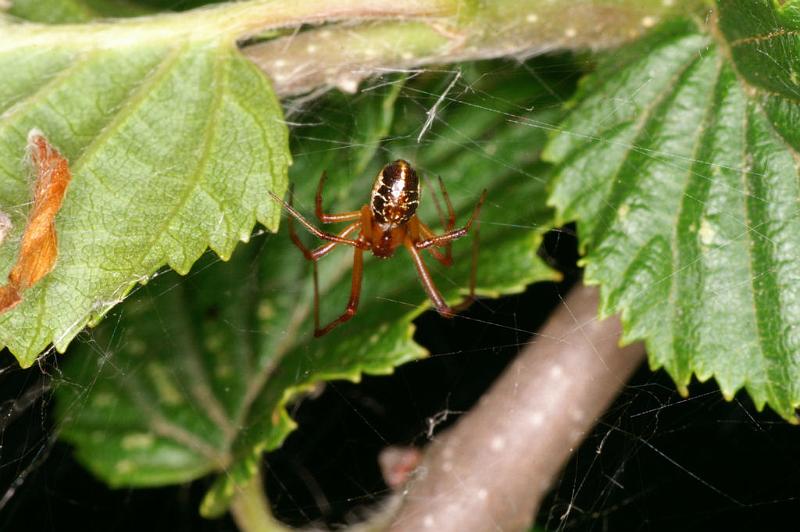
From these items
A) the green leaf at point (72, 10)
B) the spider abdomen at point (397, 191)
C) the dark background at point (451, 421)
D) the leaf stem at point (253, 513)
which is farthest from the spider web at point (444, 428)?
the green leaf at point (72, 10)

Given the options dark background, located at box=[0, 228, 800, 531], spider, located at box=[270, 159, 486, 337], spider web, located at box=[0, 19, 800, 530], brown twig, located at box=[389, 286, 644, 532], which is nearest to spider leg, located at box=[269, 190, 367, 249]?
spider, located at box=[270, 159, 486, 337]

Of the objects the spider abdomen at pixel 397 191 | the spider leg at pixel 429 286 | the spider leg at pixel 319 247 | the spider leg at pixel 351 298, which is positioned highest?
the spider abdomen at pixel 397 191

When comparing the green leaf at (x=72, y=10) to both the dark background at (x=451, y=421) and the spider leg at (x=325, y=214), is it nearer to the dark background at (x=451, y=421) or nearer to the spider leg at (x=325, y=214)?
the spider leg at (x=325, y=214)

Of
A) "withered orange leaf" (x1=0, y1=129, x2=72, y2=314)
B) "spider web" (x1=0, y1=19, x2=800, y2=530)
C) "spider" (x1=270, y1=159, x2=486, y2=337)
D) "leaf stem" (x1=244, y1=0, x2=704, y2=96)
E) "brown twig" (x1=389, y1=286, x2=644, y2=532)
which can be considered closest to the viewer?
"withered orange leaf" (x1=0, y1=129, x2=72, y2=314)

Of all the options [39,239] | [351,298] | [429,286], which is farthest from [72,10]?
[429,286]

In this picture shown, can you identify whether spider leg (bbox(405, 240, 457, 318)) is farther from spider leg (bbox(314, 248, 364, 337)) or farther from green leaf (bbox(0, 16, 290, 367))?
green leaf (bbox(0, 16, 290, 367))
